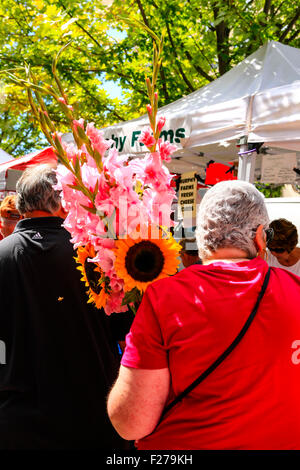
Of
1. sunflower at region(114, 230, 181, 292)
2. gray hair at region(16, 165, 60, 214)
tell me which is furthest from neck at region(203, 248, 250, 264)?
gray hair at region(16, 165, 60, 214)

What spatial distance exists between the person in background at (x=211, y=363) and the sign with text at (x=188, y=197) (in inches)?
100

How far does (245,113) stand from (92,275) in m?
2.16

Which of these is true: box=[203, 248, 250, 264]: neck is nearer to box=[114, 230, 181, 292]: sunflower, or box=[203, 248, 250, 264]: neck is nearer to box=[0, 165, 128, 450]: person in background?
box=[114, 230, 181, 292]: sunflower

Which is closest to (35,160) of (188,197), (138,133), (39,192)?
(138,133)

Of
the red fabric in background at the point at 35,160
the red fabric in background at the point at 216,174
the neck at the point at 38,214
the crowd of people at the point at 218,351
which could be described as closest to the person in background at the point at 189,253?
the red fabric in background at the point at 216,174

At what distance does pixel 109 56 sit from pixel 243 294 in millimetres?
6790

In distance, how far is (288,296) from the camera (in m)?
1.19

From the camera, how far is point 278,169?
13.2 feet

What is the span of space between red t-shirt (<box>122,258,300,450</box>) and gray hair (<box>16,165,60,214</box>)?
34.1 inches

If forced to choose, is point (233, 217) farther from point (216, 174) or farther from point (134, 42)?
point (134, 42)

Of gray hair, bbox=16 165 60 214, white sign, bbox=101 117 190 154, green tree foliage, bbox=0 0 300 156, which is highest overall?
green tree foliage, bbox=0 0 300 156

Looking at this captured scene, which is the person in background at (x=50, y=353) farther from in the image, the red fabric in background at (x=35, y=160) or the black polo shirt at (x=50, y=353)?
the red fabric in background at (x=35, y=160)

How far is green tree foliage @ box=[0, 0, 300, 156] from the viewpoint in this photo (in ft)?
21.6

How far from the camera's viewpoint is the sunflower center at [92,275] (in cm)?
131
